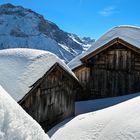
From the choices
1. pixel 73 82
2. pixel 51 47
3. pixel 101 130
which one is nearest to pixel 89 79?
pixel 73 82

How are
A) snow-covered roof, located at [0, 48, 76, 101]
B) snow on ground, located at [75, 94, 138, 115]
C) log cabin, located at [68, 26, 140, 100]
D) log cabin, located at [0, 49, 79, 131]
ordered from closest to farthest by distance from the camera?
snow-covered roof, located at [0, 48, 76, 101] → log cabin, located at [0, 49, 79, 131] → snow on ground, located at [75, 94, 138, 115] → log cabin, located at [68, 26, 140, 100]

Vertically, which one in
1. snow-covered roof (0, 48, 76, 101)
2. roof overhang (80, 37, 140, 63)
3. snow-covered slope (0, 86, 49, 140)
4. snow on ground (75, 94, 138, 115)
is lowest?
snow on ground (75, 94, 138, 115)

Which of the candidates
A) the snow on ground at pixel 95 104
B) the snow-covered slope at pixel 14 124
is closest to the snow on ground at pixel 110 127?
the snow-covered slope at pixel 14 124

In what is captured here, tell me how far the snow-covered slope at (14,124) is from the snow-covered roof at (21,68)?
707cm

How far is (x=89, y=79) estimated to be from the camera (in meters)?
20.5

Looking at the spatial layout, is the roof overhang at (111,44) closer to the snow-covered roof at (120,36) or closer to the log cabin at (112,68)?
the log cabin at (112,68)

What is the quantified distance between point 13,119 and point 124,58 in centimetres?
1589

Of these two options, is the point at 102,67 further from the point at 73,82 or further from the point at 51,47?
the point at 51,47

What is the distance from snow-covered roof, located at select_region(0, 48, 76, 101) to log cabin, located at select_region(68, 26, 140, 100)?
5.46 m

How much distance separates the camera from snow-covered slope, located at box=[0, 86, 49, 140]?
358 centimetres

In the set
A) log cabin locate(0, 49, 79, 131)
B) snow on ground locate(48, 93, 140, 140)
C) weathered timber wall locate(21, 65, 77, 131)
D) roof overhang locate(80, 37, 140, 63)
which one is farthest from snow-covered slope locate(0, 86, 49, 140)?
roof overhang locate(80, 37, 140, 63)

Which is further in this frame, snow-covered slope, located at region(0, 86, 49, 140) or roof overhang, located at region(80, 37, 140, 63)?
roof overhang, located at region(80, 37, 140, 63)

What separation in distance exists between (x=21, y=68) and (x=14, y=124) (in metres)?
9.08

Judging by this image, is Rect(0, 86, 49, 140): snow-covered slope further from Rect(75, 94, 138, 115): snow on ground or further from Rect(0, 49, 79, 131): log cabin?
Rect(75, 94, 138, 115): snow on ground
